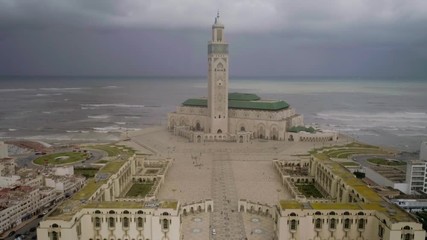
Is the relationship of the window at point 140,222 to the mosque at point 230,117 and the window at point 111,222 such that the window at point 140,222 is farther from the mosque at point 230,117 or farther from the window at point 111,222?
the mosque at point 230,117

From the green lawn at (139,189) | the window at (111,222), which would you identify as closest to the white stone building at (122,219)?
the window at (111,222)

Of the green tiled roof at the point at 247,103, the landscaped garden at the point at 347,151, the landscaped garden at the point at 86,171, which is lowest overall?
the landscaped garden at the point at 86,171

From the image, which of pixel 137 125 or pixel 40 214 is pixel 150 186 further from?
pixel 137 125

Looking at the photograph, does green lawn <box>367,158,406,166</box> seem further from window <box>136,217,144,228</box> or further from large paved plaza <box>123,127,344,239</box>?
window <box>136,217,144,228</box>

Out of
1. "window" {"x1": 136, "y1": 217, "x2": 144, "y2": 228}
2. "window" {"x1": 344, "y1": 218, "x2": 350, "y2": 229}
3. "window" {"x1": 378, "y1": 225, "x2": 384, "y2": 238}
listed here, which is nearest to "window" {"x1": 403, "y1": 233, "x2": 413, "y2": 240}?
"window" {"x1": 378, "y1": 225, "x2": 384, "y2": 238}

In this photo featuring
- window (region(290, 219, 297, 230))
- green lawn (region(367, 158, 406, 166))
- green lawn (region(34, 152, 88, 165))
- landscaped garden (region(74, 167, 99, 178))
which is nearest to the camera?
window (region(290, 219, 297, 230))

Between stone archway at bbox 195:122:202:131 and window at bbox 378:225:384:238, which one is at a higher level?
stone archway at bbox 195:122:202:131

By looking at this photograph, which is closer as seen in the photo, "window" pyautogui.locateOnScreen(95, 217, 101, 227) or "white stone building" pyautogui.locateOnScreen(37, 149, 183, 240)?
"white stone building" pyautogui.locateOnScreen(37, 149, 183, 240)

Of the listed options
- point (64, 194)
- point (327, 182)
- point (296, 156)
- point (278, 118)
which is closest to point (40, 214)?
point (64, 194)
